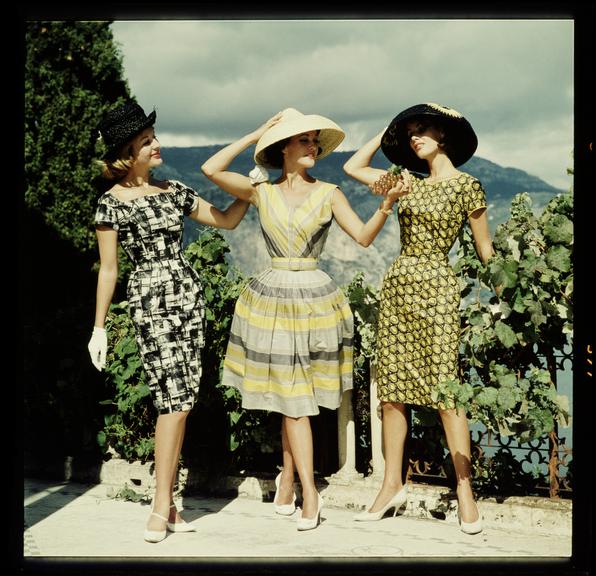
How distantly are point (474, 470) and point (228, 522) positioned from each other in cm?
163

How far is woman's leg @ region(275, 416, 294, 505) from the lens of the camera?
5.97m

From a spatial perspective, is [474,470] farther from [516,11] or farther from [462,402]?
[516,11]

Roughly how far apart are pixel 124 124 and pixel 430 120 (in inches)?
72.1

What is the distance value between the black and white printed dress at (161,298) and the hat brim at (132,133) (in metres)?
0.26

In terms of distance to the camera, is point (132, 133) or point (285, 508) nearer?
point (132, 133)

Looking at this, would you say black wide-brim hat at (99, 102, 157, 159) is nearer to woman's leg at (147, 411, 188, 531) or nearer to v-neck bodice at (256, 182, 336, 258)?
v-neck bodice at (256, 182, 336, 258)

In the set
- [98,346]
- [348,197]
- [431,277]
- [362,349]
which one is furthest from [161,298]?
[348,197]

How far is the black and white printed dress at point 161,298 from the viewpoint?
18.0 feet

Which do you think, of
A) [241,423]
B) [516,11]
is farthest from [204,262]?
[516,11]

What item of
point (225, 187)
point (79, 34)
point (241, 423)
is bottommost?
point (241, 423)

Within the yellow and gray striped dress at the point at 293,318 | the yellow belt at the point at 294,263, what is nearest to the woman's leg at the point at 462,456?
the yellow and gray striped dress at the point at 293,318

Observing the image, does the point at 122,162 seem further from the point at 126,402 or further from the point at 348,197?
the point at 348,197

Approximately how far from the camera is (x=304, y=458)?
5.64m

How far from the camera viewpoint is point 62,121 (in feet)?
31.7
